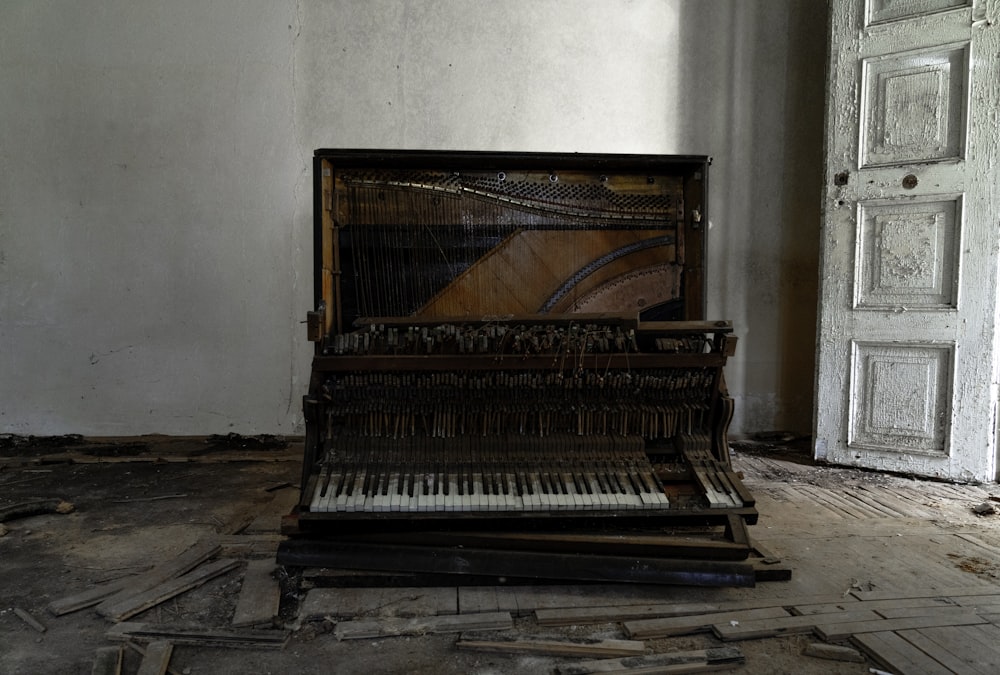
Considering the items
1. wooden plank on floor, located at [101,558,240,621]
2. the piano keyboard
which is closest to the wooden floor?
the piano keyboard

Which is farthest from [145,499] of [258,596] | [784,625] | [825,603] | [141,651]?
[825,603]

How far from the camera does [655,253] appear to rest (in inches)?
115

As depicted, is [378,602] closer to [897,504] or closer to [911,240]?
[897,504]

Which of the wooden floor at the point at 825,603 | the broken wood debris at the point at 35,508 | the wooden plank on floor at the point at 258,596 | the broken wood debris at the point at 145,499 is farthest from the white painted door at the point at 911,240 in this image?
the broken wood debris at the point at 35,508

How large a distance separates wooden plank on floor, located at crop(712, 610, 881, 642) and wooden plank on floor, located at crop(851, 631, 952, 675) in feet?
0.32

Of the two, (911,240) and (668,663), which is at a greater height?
(911,240)

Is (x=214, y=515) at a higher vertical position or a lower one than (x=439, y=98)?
lower

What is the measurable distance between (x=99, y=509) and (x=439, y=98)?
3.15 m

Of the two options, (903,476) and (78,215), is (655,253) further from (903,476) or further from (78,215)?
(78,215)

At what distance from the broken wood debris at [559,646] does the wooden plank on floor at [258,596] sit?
2.08ft

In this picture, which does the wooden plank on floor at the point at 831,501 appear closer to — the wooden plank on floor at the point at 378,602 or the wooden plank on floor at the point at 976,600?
the wooden plank on floor at the point at 976,600

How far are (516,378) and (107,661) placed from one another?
5.04 ft

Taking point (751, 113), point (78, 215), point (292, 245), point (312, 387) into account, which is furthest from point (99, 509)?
point (751, 113)

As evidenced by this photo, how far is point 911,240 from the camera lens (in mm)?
3611
